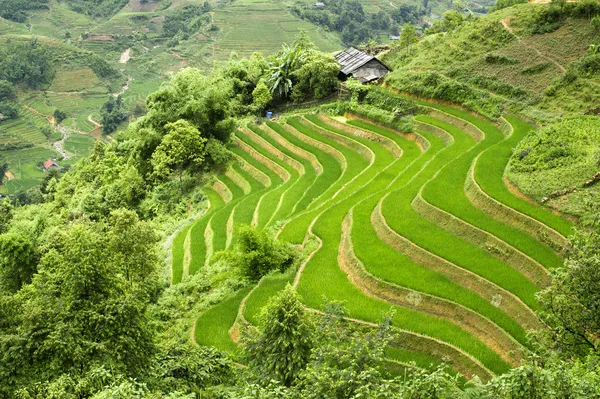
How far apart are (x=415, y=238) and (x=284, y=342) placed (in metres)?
7.61

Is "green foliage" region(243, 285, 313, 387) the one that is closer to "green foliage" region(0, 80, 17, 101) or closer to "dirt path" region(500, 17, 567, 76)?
"dirt path" region(500, 17, 567, 76)

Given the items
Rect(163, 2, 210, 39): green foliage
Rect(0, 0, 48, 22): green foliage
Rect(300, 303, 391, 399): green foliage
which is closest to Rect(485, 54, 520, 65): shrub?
Rect(300, 303, 391, 399): green foliage

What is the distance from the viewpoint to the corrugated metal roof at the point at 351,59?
35.7 metres

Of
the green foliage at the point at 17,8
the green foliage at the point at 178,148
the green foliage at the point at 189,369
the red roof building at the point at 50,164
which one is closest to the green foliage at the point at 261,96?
the green foliage at the point at 178,148

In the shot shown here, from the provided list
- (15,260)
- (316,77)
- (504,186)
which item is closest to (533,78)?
(504,186)

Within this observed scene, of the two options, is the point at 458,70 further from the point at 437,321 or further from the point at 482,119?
the point at 437,321

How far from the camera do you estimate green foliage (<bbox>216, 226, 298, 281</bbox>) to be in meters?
16.5

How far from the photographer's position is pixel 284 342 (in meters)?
10.9

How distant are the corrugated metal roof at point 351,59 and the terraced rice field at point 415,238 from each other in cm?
982

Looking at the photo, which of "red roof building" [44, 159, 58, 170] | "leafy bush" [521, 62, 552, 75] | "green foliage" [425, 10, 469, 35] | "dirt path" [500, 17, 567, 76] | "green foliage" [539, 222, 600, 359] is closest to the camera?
"green foliage" [539, 222, 600, 359]

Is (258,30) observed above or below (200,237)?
below

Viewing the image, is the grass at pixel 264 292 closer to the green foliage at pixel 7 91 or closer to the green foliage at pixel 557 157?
the green foliage at pixel 557 157

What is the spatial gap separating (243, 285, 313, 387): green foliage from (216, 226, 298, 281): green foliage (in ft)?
16.9

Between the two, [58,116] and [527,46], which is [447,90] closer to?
[527,46]
